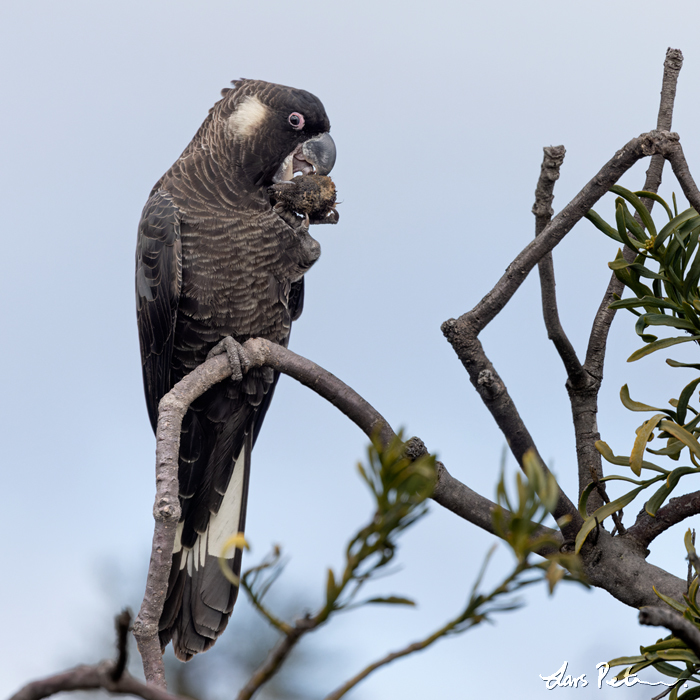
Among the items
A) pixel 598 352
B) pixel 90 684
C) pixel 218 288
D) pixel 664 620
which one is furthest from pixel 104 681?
pixel 218 288

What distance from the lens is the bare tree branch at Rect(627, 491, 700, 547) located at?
1095mm

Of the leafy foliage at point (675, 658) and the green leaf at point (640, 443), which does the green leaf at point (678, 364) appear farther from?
the leafy foliage at point (675, 658)

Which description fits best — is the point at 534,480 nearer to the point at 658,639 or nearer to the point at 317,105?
the point at 658,639

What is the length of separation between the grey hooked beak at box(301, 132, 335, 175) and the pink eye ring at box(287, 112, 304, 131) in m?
0.05

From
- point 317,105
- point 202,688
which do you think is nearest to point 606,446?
point 317,105

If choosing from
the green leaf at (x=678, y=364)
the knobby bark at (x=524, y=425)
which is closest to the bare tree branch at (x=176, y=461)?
the knobby bark at (x=524, y=425)

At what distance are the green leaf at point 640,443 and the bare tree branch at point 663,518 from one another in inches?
6.1

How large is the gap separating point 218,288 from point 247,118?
0.51 m

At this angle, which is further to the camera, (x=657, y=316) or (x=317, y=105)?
(x=317, y=105)

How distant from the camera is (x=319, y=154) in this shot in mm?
1874

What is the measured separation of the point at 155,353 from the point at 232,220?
380mm

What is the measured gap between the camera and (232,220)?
1.67 meters

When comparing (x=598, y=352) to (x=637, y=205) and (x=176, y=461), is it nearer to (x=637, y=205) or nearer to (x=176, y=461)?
(x=637, y=205)

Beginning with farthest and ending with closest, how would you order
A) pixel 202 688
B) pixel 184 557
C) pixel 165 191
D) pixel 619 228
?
pixel 202 688 < pixel 165 191 < pixel 184 557 < pixel 619 228
